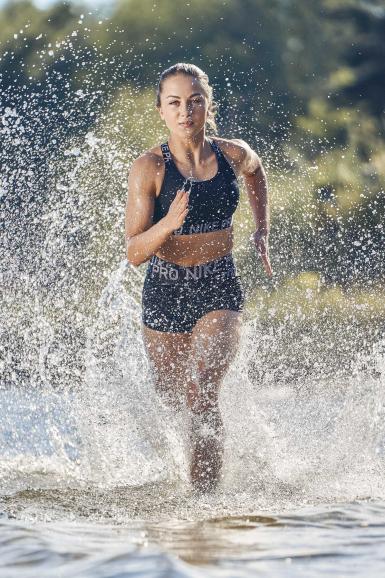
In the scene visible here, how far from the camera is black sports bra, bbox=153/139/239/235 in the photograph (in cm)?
581

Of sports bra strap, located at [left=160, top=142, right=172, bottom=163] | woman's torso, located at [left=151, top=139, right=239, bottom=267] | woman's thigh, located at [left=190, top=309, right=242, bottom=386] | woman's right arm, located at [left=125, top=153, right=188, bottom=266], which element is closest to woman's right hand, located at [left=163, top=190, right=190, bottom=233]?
woman's right arm, located at [left=125, top=153, right=188, bottom=266]

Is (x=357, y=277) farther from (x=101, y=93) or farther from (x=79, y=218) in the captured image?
(x=101, y=93)

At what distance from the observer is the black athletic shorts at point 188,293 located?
591 centimetres

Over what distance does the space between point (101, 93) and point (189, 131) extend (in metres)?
23.1

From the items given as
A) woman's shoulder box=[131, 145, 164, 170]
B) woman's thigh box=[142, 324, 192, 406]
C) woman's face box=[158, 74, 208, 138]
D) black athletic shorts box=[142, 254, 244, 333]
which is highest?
woman's face box=[158, 74, 208, 138]

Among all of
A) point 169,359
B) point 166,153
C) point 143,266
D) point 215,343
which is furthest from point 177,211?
point 143,266

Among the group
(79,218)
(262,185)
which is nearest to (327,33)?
(79,218)

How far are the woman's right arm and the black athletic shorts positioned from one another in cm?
29

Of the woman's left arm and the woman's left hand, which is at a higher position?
the woman's left arm

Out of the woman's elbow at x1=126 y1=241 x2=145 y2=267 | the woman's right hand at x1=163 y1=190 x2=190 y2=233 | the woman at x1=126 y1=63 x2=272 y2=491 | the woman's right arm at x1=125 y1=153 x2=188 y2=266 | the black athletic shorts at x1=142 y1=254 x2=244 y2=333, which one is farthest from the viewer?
the black athletic shorts at x1=142 y1=254 x2=244 y2=333

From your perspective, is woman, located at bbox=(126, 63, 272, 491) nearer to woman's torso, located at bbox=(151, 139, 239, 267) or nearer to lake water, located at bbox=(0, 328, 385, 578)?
woman's torso, located at bbox=(151, 139, 239, 267)

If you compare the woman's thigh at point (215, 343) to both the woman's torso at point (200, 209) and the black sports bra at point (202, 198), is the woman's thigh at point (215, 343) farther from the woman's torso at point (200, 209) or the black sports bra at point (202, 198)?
the black sports bra at point (202, 198)

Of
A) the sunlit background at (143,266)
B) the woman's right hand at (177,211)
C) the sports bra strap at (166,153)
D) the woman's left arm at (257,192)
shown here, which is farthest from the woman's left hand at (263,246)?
the woman's right hand at (177,211)

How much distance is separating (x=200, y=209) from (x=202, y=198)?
0.18ft
